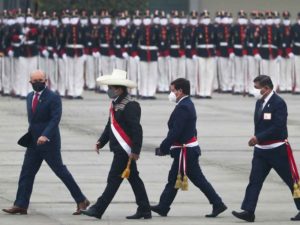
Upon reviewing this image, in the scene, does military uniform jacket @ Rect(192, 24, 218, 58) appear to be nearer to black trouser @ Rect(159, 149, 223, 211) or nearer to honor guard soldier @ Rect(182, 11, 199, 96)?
honor guard soldier @ Rect(182, 11, 199, 96)

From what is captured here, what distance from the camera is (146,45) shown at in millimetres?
37406

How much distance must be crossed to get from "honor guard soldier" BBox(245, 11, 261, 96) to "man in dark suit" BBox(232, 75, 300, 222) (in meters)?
22.2

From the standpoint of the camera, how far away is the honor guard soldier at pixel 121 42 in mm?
37875

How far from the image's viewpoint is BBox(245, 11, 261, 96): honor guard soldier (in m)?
39.2

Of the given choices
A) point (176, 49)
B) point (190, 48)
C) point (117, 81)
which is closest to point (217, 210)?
point (117, 81)

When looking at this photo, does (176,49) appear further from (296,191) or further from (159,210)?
(296,191)

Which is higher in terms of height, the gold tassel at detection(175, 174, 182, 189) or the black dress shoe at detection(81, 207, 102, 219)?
the gold tassel at detection(175, 174, 182, 189)

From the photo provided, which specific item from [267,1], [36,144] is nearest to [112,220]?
[36,144]

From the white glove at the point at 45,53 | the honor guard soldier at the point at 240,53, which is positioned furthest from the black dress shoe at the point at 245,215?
the honor guard soldier at the point at 240,53

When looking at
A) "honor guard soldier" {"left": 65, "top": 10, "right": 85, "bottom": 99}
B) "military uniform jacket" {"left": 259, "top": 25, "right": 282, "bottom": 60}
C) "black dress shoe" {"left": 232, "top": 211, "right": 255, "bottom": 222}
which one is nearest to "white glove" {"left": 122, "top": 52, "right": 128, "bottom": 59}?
"honor guard soldier" {"left": 65, "top": 10, "right": 85, "bottom": 99}

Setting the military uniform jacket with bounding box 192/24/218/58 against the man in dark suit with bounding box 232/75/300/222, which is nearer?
the man in dark suit with bounding box 232/75/300/222

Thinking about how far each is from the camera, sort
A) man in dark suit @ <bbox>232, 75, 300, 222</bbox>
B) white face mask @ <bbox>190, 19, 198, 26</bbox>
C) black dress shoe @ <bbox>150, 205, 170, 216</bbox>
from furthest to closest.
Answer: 1. white face mask @ <bbox>190, 19, 198, 26</bbox>
2. black dress shoe @ <bbox>150, 205, 170, 216</bbox>
3. man in dark suit @ <bbox>232, 75, 300, 222</bbox>

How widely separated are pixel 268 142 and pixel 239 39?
Result: 22705 mm

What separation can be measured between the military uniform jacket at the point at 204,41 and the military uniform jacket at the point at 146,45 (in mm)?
1187
